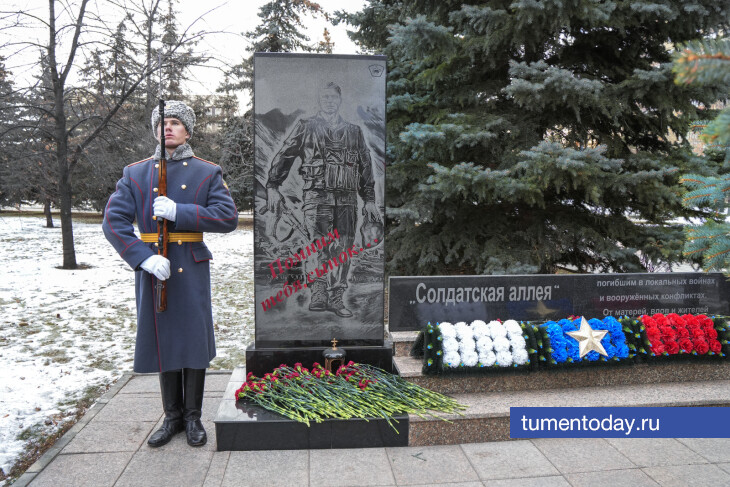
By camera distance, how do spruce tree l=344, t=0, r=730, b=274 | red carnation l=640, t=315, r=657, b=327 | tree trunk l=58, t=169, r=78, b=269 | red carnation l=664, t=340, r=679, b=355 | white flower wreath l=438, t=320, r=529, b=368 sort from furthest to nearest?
1. tree trunk l=58, t=169, r=78, b=269
2. spruce tree l=344, t=0, r=730, b=274
3. red carnation l=640, t=315, r=657, b=327
4. red carnation l=664, t=340, r=679, b=355
5. white flower wreath l=438, t=320, r=529, b=368

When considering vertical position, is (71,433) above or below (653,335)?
below

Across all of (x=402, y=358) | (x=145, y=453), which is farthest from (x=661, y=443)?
(x=145, y=453)

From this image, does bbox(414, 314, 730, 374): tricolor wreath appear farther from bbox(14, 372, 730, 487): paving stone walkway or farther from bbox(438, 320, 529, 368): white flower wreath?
bbox(14, 372, 730, 487): paving stone walkway

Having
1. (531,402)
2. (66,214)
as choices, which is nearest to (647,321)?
(531,402)

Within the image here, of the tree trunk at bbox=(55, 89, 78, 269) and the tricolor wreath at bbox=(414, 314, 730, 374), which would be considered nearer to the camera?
the tricolor wreath at bbox=(414, 314, 730, 374)

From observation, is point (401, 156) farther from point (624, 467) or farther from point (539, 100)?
point (624, 467)

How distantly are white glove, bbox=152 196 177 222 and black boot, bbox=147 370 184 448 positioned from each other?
103cm

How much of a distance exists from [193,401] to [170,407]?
18cm

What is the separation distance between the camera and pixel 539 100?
5062 mm

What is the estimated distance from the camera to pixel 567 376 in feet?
12.0

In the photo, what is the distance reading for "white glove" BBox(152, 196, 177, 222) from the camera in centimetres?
291

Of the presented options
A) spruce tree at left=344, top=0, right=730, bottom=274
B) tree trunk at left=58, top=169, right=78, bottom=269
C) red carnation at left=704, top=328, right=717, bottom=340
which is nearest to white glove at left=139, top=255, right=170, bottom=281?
spruce tree at left=344, top=0, right=730, bottom=274

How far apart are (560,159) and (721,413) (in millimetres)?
2367

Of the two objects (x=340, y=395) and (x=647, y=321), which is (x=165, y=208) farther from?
(x=647, y=321)
